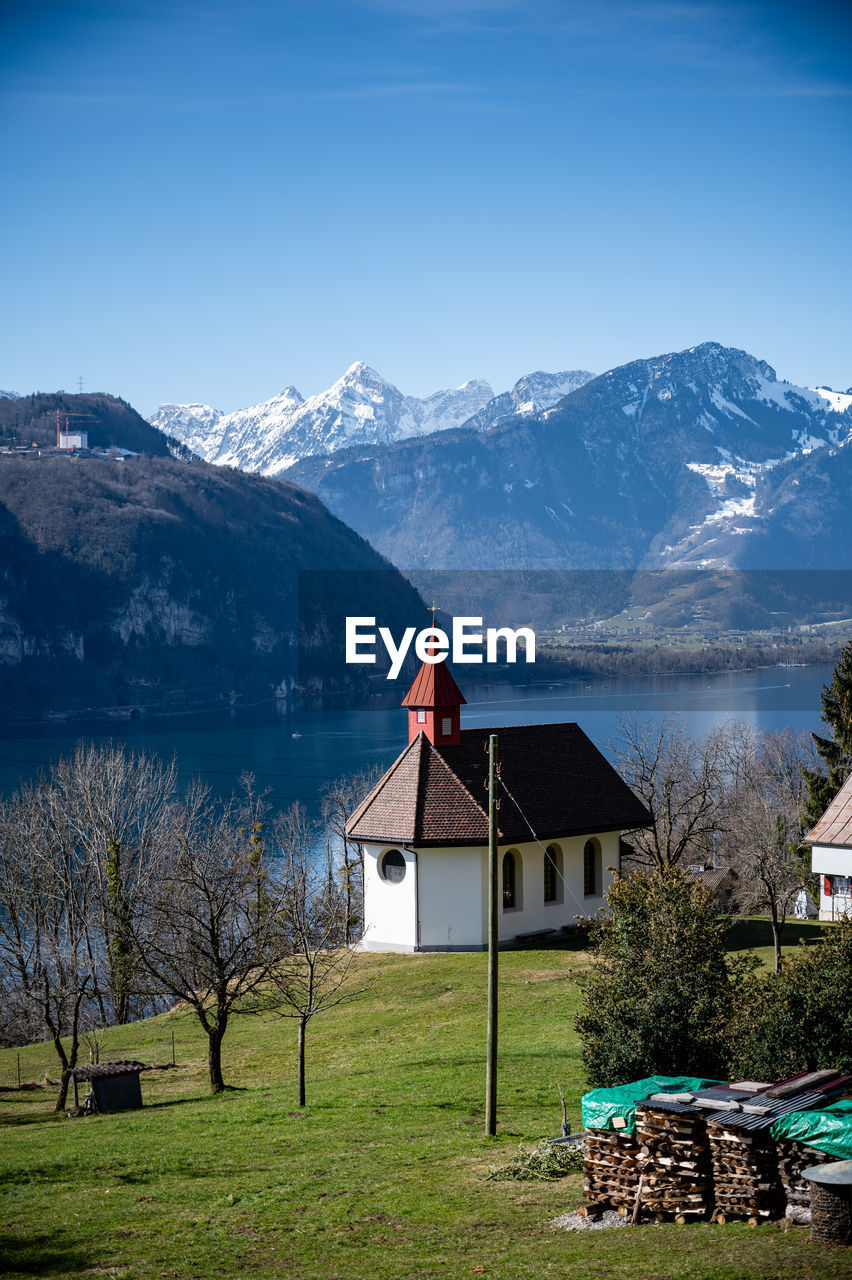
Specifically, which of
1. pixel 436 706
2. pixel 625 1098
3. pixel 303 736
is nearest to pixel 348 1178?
pixel 625 1098

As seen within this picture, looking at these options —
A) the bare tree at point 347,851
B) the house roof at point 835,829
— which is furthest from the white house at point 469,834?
the house roof at point 835,829

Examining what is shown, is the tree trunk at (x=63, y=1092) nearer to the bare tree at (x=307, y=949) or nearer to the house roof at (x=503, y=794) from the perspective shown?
the bare tree at (x=307, y=949)

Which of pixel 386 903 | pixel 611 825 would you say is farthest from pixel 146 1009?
pixel 611 825

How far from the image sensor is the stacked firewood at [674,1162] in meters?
16.4

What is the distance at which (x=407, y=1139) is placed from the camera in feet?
71.9

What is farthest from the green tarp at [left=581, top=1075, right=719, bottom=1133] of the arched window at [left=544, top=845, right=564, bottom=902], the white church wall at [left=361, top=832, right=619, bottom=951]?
the arched window at [left=544, top=845, right=564, bottom=902]

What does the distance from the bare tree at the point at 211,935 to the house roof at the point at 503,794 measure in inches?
187

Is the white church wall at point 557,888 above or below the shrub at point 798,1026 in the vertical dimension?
below

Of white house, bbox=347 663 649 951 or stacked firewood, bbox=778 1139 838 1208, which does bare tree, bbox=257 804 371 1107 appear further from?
stacked firewood, bbox=778 1139 838 1208

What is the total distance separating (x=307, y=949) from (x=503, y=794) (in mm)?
16473

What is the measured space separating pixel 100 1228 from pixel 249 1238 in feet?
7.64

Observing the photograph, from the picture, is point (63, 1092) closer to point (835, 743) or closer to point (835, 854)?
point (835, 854)

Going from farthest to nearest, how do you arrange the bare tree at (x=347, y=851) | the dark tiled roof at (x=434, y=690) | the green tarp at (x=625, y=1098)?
the bare tree at (x=347, y=851), the dark tiled roof at (x=434, y=690), the green tarp at (x=625, y=1098)

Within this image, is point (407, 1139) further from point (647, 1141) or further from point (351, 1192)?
point (647, 1141)
